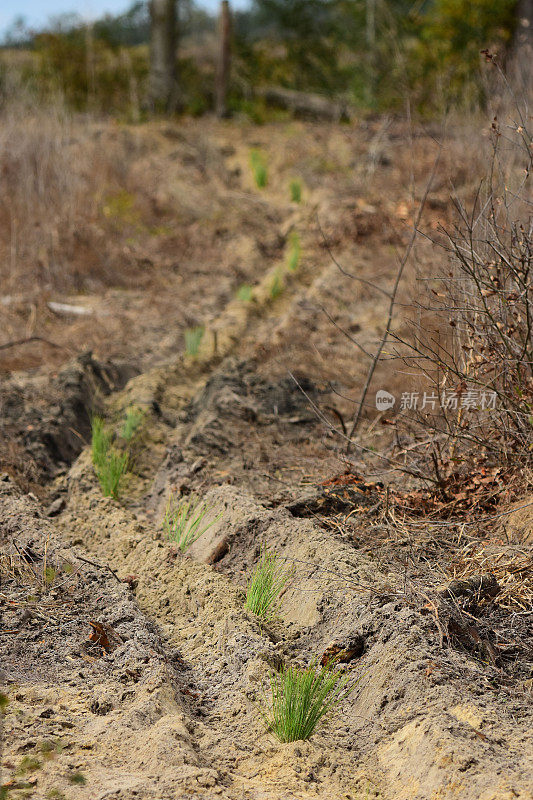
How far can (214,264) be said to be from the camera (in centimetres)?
947

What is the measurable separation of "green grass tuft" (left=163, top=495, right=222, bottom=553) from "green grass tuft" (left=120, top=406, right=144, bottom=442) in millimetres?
805

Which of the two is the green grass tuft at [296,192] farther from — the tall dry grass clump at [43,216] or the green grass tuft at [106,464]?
the green grass tuft at [106,464]

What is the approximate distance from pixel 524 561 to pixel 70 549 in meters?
2.01

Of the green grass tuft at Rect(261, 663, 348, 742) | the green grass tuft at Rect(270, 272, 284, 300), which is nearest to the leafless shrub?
the green grass tuft at Rect(261, 663, 348, 742)

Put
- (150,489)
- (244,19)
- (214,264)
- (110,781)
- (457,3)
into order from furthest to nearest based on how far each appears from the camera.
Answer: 1. (244,19)
2. (457,3)
3. (214,264)
4. (150,489)
5. (110,781)

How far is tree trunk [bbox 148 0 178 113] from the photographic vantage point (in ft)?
47.7

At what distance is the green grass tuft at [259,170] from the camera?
11.8 metres

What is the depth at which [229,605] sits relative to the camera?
3.24 metres

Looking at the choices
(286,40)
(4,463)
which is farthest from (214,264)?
(286,40)

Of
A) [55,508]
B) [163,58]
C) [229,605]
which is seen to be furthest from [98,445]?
[163,58]

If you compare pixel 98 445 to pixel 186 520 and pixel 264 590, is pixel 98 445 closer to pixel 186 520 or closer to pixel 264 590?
pixel 186 520

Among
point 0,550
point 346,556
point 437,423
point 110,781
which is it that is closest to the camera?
point 110,781

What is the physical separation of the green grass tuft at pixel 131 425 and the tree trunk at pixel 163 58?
1195cm

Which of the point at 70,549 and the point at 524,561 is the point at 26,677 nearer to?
the point at 70,549
